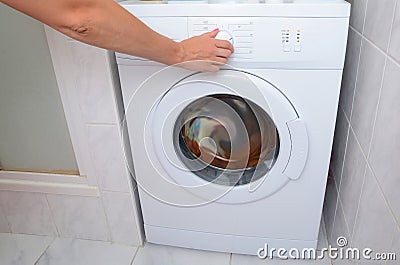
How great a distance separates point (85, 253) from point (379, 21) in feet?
3.98

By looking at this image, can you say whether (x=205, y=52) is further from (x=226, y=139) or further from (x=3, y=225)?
(x=3, y=225)

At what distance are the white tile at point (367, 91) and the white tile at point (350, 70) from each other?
4 centimetres

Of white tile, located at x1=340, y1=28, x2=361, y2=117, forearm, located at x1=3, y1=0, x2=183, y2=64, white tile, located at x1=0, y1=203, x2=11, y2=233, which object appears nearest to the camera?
forearm, located at x1=3, y1=0, x2=183, y2=64

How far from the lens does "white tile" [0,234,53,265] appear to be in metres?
1.31

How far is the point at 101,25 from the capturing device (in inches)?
27.3

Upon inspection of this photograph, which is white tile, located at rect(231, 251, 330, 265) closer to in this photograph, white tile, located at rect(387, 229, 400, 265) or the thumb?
white tile, located at rect(387, 229, 400, 265)

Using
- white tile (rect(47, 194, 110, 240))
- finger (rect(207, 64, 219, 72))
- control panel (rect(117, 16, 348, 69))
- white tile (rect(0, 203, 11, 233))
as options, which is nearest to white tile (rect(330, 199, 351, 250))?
control panel (rect(117, 16, 348, 69))

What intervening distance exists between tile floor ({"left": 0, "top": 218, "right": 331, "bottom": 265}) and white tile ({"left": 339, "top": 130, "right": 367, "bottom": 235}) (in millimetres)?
271

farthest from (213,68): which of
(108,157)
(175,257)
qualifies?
(175,257)

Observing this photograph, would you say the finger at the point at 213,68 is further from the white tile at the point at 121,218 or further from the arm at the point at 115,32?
the white tile at the point at 121,218

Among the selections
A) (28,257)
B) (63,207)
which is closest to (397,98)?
(63,207)

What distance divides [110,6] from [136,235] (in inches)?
34.7

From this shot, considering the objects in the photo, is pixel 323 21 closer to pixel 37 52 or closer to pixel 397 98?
pixel 397 98

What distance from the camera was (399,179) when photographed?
688 millimetres
